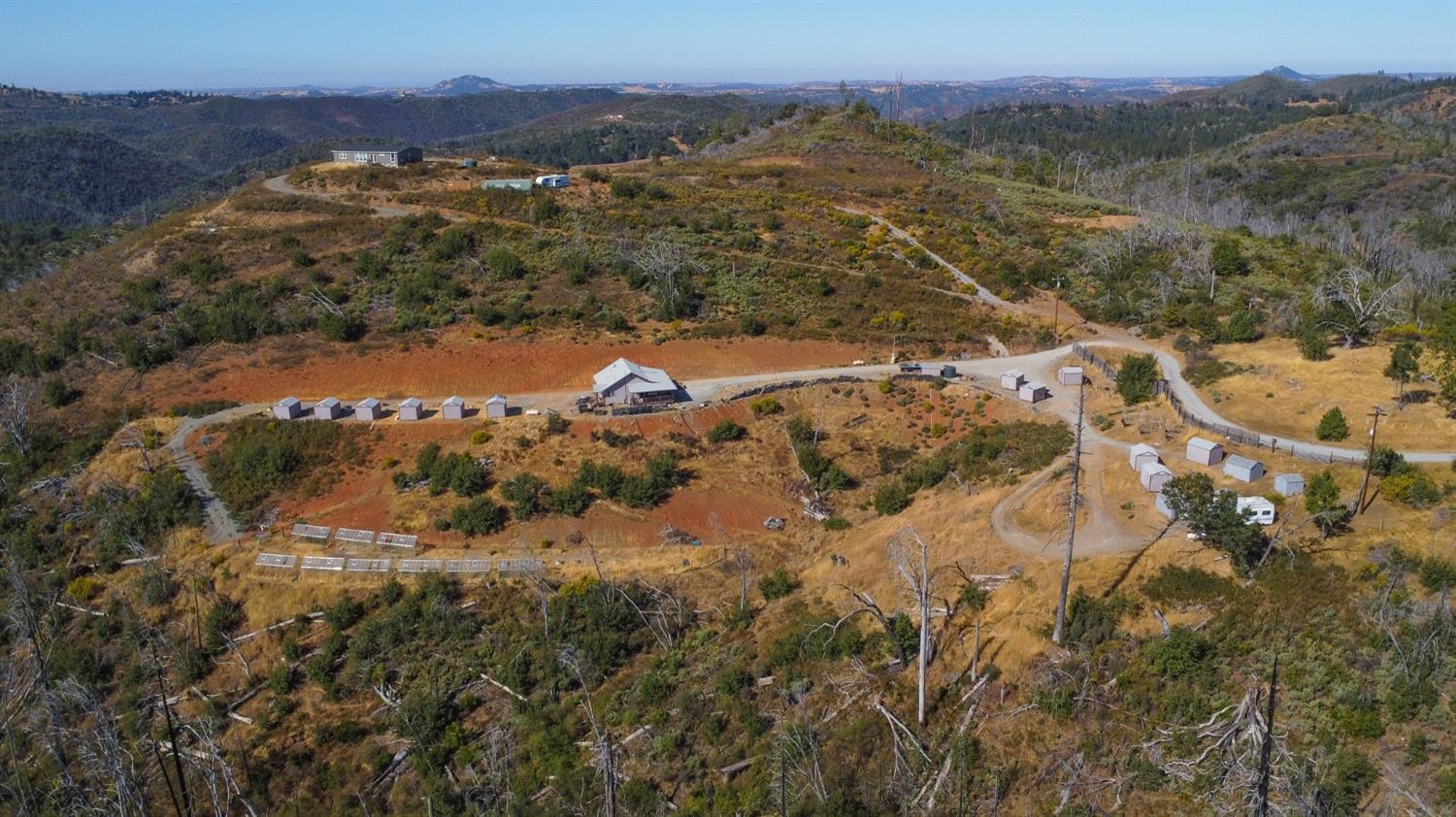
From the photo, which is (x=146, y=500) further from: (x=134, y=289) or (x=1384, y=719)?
(x=1384, y=719)

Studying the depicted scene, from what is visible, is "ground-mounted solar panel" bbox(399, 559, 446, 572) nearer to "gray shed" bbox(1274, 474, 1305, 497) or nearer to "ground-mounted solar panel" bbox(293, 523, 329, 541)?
"ground-mounted solar panel" bbox(293, 523, 329, 541)

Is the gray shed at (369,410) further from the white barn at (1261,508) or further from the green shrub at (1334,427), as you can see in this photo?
the green shrub at (1334,427)

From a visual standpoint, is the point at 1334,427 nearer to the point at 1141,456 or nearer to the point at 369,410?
the point at 1141,456

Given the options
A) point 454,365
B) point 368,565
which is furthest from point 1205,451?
point 454,365

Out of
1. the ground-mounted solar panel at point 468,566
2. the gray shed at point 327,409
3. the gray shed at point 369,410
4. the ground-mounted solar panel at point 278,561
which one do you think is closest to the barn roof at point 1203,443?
the ground-mounted solar panel at point 468,566

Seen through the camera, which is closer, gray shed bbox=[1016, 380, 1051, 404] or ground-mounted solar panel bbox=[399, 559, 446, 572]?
ground-mounted solar panel bbox=[399, 559, 446, 572]

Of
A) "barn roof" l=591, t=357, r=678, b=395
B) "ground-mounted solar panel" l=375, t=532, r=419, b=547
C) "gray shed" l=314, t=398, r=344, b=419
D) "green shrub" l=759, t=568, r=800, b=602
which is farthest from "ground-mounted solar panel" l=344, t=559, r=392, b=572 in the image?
"green shrub" l=759, t=568, r=800, b=602

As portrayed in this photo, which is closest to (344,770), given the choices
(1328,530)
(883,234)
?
(1328,530)
